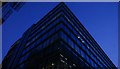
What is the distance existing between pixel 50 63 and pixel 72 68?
Result: 10.6 ft

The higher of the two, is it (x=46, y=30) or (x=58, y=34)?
(x=46, y=30)

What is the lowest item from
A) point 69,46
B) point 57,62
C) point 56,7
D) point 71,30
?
point 57,62

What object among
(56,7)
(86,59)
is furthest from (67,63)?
(56,7)

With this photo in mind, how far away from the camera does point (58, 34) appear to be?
118 feet

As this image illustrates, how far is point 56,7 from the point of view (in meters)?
46.2

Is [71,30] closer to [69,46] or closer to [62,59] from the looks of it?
[69,46]

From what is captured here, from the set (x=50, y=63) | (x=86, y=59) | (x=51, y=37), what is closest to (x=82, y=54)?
(x=86, y=59)

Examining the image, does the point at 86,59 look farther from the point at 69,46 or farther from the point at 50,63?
the point at 50,63

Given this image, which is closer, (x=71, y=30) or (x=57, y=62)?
(x=57, y=62)

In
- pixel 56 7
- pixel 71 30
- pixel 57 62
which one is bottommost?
pixel 57 62

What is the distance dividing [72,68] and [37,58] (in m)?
6.30

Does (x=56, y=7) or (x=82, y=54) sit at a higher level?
(x=56, y=7)

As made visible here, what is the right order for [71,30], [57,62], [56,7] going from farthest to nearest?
[56,7], [71,30], [57,62]

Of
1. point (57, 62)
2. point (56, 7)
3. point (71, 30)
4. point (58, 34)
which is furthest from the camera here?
point (56, 7)
